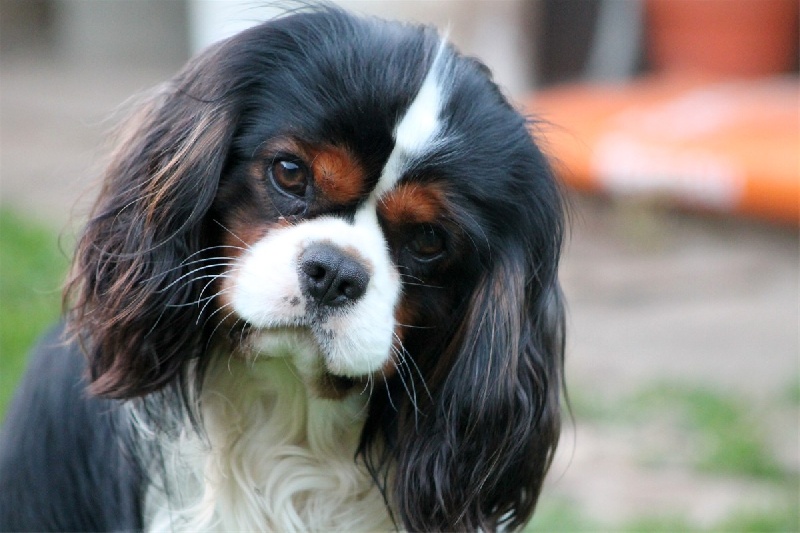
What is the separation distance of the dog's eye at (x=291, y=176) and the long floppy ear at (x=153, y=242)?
0.45 ft


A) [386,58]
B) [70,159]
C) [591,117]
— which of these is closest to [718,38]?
[591,117]

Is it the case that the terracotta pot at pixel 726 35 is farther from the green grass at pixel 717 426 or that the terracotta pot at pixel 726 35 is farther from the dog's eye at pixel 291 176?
the dog's eye at pixel 291 176

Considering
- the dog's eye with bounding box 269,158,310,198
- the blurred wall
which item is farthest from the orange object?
the dog's eye with bounding box 269,158,310,198

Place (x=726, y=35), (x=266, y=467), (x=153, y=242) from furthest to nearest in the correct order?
1. (x=726, y=35)
2. (x=266, y=467)
3. (x=153, y=242)

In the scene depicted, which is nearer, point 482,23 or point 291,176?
point 291,176

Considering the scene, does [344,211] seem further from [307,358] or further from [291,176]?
[307,358]

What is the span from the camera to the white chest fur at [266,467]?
2.62 metres

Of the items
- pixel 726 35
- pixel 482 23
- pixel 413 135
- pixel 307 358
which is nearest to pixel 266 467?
pixel 307 358

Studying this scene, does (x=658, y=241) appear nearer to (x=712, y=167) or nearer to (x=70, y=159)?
(x=712, y=167)

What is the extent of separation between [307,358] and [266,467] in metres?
0.44

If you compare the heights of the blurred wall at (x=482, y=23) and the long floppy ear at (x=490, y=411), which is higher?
the long floppy ear at (x=490, y=411)

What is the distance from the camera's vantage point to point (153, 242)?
8.04 feet

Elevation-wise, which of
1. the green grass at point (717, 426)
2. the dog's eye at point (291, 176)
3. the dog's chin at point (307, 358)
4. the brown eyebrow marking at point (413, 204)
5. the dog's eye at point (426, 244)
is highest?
the dog's eye at point (291, 176)

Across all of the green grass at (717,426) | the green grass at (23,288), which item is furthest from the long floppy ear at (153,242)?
the green grass at (717,426)
